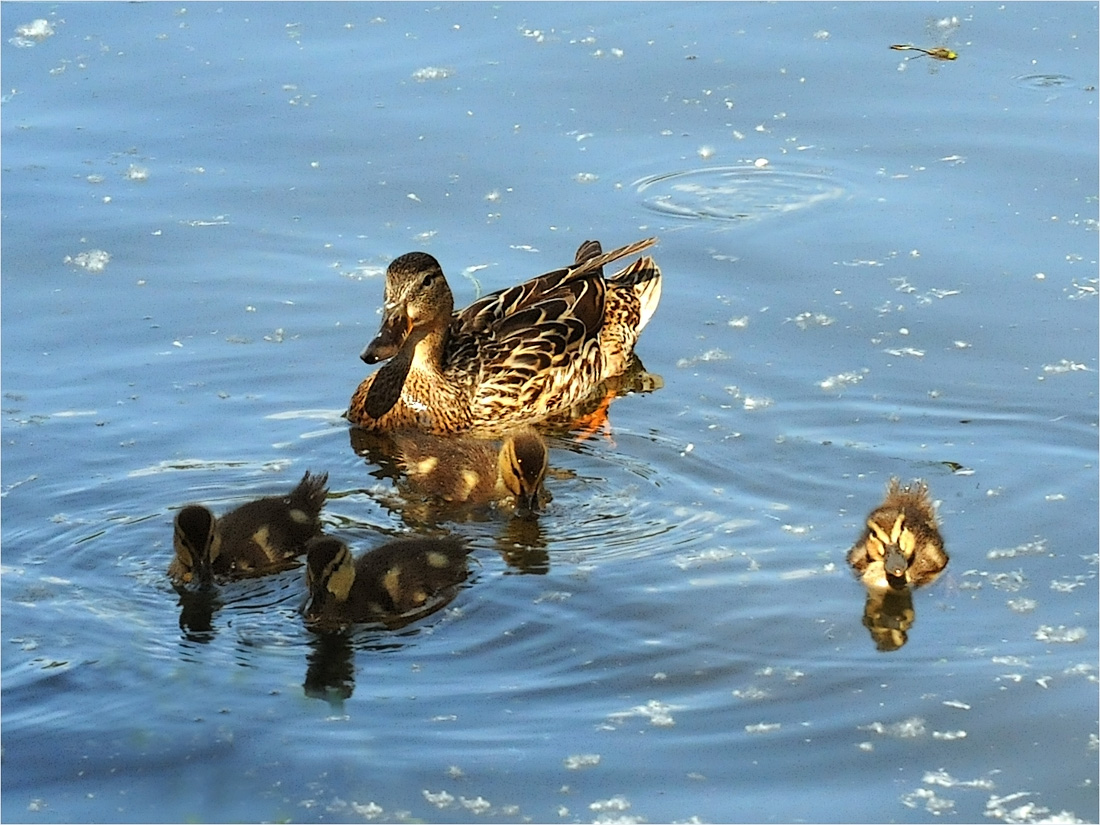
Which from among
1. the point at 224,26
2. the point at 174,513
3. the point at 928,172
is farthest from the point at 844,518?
the point at 224,26

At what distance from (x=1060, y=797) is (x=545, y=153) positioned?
6.49 metres

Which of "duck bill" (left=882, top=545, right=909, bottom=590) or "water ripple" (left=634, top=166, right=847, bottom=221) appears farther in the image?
"water ripple" (left=634, top=166, right=847, bottom=221)

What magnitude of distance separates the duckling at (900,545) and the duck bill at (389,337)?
8.83 ft

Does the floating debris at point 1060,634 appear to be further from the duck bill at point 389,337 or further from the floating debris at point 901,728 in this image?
the duck bill at point 389,337

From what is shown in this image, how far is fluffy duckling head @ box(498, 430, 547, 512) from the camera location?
25.6 feet

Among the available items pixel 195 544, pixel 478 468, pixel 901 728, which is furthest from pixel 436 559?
pixel 901 728

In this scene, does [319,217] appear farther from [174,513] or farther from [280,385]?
[174,513]

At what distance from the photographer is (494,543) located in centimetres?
773

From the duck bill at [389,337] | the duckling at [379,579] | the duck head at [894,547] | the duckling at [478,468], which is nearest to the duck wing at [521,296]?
the duck bill at [389,337]

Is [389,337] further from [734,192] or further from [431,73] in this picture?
[431,73]

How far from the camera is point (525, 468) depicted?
781 centimetres

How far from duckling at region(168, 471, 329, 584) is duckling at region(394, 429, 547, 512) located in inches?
29.2

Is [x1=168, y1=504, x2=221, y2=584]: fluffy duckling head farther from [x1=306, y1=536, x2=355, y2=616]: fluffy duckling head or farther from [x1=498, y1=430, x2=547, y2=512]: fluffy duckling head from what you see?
[x1=498, y1=430, x2=547, y2=512]: fluffy duckling head

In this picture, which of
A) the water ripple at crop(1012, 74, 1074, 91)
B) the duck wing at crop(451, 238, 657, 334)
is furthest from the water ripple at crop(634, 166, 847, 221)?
the water ripple at crop(1012, 74, 1074, 91)
